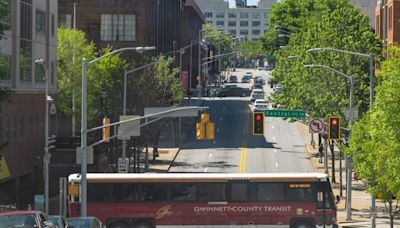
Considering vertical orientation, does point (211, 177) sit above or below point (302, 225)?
above

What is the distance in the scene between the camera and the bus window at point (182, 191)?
4247 cm

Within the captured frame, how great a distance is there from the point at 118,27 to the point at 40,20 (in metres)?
34.3

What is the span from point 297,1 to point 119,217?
8945 cm

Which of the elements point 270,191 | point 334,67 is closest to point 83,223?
point 270,191

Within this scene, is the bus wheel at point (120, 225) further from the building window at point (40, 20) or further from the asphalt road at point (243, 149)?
the asphalt road at point (243, 149)

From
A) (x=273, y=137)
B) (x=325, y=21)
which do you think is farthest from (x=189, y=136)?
(x=325, y=21)

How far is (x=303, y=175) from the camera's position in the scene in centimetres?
4259

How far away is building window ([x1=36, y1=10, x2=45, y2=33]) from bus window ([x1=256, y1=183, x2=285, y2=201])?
24.5 meters

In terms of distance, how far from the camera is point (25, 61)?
5756cm

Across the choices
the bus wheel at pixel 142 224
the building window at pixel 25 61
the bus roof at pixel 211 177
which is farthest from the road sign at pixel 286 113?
the bus wheel at pixel 142 224

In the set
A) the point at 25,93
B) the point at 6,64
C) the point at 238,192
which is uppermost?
the point at 6,64

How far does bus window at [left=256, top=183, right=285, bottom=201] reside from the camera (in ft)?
139

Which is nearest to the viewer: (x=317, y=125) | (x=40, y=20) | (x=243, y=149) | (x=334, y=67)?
(x=317, y=125)

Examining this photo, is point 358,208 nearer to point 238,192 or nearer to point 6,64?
point 238,192
